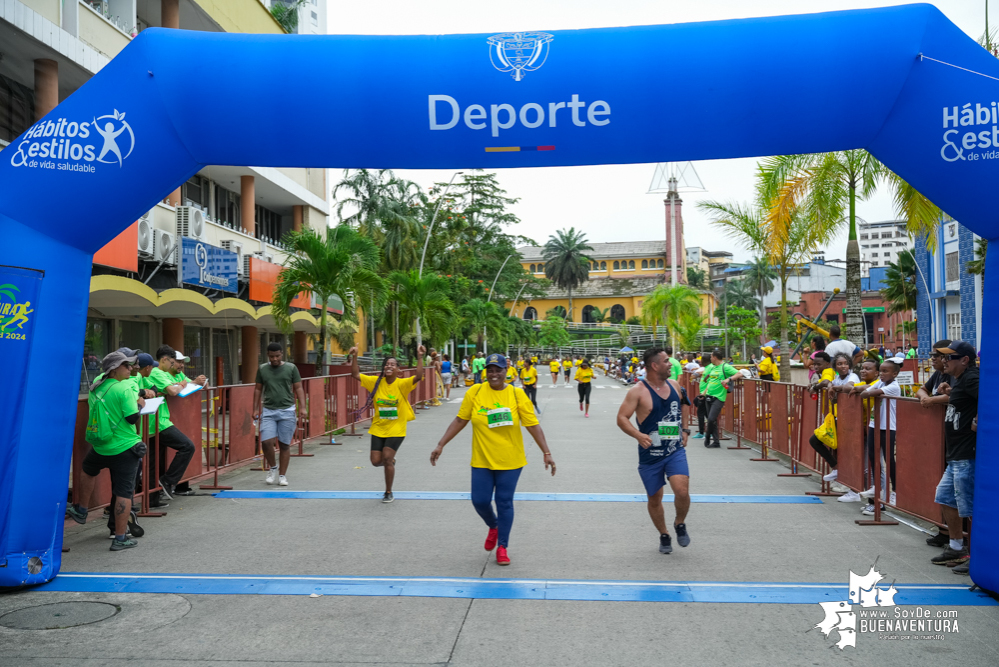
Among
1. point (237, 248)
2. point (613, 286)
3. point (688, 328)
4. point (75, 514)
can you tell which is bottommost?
point (75, 514)

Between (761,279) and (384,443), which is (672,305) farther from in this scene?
(761,279)

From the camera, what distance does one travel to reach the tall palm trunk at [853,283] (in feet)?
52.5

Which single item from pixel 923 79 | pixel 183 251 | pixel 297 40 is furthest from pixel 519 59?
pixel 183 251

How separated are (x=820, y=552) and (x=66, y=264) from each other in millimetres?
6469

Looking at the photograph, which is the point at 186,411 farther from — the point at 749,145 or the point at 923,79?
the point at 923,79

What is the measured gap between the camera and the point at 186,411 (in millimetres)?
9500

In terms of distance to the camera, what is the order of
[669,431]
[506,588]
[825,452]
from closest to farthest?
[506,588] → [669,431] → [825,452]

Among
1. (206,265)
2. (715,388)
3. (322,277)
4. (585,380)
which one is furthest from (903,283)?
(206,265)

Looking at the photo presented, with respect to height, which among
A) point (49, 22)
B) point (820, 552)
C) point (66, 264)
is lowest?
point (820, 552)

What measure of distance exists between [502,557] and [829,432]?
490cm

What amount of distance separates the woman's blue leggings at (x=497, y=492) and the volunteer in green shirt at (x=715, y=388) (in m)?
9.04

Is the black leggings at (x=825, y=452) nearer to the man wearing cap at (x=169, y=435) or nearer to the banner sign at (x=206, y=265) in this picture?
the man wearing cap at (x=169, y=435)

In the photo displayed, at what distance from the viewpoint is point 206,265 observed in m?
21.2

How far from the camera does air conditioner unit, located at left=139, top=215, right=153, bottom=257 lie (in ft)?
61.7
